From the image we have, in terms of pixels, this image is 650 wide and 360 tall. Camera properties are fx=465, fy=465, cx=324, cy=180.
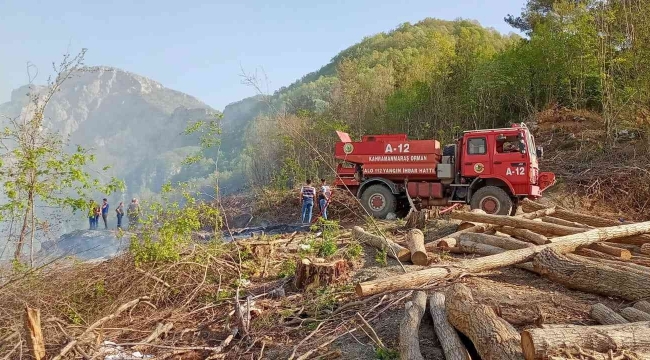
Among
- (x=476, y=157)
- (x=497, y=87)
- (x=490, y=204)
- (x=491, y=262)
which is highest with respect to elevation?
(x=497, y=87)

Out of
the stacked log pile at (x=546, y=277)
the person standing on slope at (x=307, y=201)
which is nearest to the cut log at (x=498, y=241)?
the stacked log pile at (x=546, y=277)

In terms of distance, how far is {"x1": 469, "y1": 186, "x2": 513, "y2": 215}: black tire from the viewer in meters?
10.4

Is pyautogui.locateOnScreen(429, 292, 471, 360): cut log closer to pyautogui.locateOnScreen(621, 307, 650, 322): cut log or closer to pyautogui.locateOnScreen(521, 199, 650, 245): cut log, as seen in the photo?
pyautogui.locateOnScreen(621, 307, 650, 322): cut log

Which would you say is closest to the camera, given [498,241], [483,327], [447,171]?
[483,327]

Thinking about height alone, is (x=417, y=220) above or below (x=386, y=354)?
above

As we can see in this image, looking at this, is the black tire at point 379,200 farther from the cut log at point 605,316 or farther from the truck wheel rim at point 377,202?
the cut log at point 605,316

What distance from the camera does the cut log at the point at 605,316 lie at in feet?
12.6

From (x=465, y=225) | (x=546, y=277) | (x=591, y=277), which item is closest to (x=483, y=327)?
(x=591, y=277)

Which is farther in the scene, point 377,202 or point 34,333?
point 377,202

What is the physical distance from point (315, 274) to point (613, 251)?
169 inches

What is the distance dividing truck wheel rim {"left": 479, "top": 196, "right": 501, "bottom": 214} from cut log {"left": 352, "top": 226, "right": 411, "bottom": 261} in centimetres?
387

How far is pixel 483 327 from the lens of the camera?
3.39 meters

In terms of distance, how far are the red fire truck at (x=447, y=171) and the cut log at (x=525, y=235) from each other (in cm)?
247

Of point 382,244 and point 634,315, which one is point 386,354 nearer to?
point 634,315
